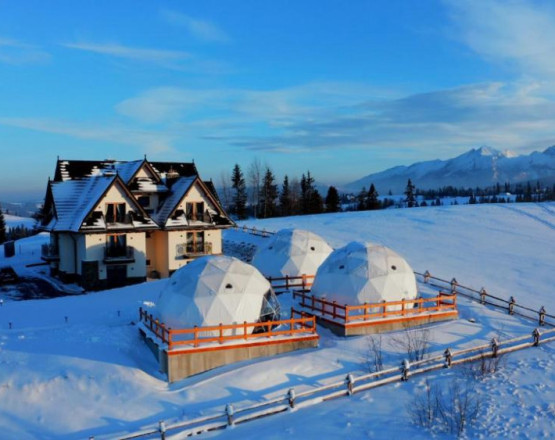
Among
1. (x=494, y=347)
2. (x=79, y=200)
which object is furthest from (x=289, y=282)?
(x=79, y=200)

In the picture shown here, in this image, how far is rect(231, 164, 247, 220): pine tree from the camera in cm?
7394

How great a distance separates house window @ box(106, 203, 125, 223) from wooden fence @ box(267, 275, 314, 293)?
11.3 metres

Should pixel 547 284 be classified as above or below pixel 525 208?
below

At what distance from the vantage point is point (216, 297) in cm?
1697

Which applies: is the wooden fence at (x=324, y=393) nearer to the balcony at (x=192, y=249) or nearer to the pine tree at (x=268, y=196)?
the balcony at (x=192, y=249)

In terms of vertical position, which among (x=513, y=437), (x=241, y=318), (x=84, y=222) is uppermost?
(x=84, y=222)

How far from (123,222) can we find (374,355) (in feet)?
64.5

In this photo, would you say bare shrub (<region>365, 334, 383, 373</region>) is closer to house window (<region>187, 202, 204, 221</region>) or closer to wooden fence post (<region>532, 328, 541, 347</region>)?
wooden fence post (<region>532, 328, 541, 347</region>)

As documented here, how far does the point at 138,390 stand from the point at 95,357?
235 centimetres

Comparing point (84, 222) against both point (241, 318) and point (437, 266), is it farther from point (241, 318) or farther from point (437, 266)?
point (437, 266)

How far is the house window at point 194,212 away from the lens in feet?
109

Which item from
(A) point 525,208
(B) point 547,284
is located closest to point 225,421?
(B) point 547,284

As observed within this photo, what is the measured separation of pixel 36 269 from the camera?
35.1m

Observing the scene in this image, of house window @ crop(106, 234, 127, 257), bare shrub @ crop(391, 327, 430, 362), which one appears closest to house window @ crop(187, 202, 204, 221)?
house window @ crop(106, 234, 127, 257)
